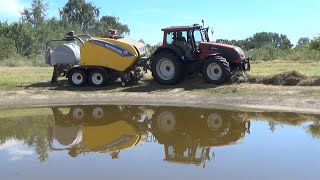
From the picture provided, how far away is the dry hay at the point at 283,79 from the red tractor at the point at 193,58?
0.41 m

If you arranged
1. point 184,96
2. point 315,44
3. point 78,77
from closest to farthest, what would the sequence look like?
point 184,96, point 78,77, point 315,44

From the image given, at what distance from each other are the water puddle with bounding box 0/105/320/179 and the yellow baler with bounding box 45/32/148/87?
4.32 meters

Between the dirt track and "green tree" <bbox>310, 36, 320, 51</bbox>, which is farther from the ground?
"green tree" <bbox>310, 36, 320, 51</bbox>

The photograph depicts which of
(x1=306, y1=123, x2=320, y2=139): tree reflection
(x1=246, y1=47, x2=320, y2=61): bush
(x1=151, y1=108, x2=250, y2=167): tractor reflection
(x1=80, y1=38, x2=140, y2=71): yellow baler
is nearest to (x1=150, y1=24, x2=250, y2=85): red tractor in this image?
(x1=80, y1=38, x2=140, y2=71): yellow baler

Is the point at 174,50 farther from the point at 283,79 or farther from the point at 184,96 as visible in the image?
the point at 283,79

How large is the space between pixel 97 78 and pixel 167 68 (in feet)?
9.34

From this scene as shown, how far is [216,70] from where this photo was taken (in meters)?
16.4

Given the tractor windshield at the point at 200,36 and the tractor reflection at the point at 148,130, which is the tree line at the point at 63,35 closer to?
the tractor windshield at the point at 200,36

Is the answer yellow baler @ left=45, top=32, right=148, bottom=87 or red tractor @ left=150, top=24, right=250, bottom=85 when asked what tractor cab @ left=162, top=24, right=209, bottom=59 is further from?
yellow baler @ left=45, top=32, right=148, bottom=87

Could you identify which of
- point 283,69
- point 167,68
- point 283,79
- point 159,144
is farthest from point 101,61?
point 159,144

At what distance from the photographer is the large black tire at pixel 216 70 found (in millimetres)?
15953

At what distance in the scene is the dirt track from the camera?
12898mm

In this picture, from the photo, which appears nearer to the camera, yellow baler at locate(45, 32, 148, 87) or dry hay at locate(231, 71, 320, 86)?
dry hay at locate(231, 71, 320, 86)

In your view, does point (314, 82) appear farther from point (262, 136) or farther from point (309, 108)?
point (262, 136)
